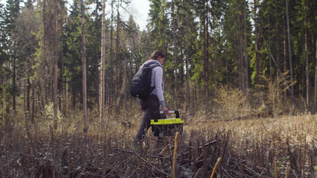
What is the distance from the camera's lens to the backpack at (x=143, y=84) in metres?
4.64

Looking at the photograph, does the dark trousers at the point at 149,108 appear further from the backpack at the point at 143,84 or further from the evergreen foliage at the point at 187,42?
the evergreen foliage at the point at 187,42

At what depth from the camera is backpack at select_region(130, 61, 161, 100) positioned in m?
4.64

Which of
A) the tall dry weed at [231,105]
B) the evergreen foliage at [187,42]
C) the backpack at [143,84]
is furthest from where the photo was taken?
the evergreen foliage at [187,42]

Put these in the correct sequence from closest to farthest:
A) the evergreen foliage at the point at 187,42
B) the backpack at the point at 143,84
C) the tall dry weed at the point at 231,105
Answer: the backpack at the point at 143,84, the tall dry weed at the point at 231,105, the evergreen foliage at the point at 187,42

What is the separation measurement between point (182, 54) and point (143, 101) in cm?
2639

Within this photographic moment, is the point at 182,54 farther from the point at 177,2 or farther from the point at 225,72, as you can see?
the point at 177,2

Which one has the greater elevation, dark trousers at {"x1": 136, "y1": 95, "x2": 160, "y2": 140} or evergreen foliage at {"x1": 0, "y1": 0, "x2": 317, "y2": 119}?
evergreen foliage at {"x1": 0, "y1": 0, "x2": 317, "y2": 119}

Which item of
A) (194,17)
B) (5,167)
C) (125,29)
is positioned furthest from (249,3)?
(5,167)

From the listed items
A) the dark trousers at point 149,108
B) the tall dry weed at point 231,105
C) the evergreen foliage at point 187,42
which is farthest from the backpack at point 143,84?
the evergreen foliage at point 187,42

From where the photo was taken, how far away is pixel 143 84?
4.66m

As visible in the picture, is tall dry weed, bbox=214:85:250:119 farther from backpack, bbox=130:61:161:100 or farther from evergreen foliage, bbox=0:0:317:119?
backpack, bbox=130:61:161:100

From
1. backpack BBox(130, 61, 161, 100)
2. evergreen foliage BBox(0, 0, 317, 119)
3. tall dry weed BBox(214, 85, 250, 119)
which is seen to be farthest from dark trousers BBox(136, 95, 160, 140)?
evergreen foliage BBox(0, 0, 317, 119)

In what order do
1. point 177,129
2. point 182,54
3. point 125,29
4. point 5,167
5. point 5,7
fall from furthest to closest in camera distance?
point 182,54 → point 5,7 → point 125,29 → point 177,129 → point 5,167

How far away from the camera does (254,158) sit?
10.5 ft
